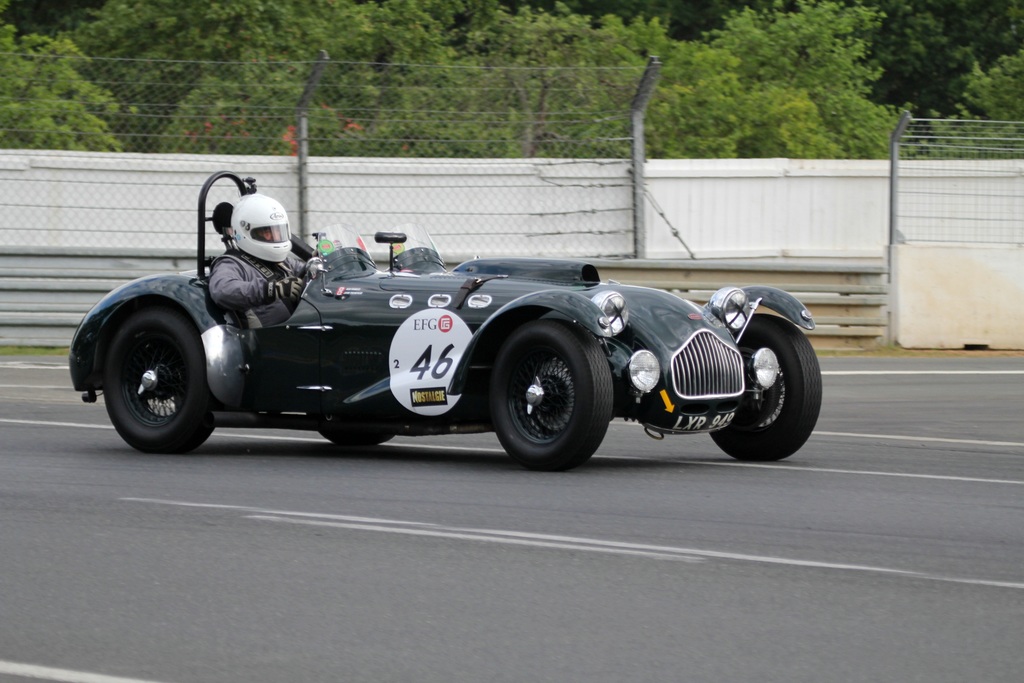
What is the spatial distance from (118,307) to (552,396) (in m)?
2.80

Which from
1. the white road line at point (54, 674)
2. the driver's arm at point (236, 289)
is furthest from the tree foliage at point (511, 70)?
the white road line at point (54, 674)

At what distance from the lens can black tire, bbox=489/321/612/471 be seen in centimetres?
767

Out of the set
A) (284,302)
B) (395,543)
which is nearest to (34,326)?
(284,302)

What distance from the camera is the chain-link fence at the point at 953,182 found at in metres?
17.6

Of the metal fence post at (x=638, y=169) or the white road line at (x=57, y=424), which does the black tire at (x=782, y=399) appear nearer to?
the white road line at (x=57, y=424)

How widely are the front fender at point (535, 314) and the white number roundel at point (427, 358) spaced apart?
0.09 meters

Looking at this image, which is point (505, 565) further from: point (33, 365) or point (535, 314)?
point (33, 365)

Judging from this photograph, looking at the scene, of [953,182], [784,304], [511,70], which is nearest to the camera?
[784,304]

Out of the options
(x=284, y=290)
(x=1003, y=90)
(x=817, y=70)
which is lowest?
(x=284, y=290)

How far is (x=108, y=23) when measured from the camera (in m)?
27.2

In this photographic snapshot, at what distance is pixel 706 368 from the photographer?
26.2 feet

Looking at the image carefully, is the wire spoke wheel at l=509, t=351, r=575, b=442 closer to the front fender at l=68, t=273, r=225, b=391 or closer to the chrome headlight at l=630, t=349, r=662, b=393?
the chrome headlight at l=630, t=349, r=662, b=393

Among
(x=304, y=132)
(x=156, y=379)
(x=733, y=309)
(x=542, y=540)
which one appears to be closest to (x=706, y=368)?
(x=733, y=309)

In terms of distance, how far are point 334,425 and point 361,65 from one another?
9782 mm
